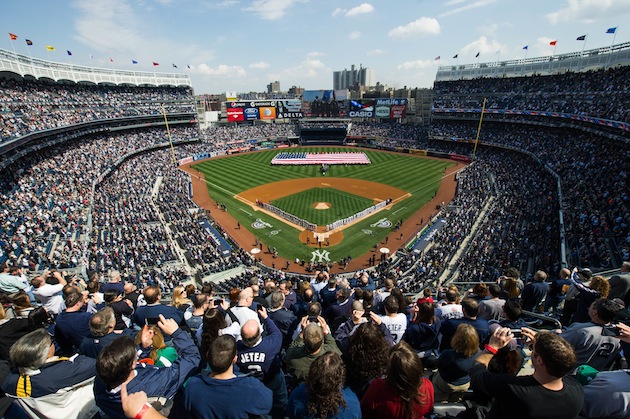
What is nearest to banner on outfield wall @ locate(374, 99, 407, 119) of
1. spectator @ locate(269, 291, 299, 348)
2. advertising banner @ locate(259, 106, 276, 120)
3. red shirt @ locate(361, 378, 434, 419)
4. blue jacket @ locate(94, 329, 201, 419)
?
advertising banner @ locate(259, 106, 276, 120)

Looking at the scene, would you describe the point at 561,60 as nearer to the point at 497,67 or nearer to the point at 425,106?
the point at 497,67

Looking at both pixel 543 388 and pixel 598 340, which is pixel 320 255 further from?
pixel 543 388

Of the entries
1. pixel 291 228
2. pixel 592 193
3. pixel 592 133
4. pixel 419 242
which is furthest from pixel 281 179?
pixel 592 133

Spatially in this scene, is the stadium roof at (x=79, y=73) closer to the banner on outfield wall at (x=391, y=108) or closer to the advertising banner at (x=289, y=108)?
Result: the advertising banner at (x=289, y=108)

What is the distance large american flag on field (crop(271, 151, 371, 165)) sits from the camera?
190 ft

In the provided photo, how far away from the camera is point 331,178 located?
49000 mm

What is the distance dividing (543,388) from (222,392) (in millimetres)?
3276

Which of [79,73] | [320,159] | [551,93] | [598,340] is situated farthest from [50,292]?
[551,93]

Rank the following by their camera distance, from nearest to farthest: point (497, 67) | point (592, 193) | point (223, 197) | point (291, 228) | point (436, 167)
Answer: point (592, 193) < point (291, 228) < point (223, 197) < point (436, 167) < point (497, 67)

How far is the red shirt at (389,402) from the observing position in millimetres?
3291

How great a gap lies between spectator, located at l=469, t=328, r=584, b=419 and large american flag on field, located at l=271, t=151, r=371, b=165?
180 ft

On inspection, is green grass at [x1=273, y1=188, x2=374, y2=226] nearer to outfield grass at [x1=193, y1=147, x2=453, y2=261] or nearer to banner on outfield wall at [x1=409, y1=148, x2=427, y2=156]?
outfield grass at [x1=193, y1=147, x2=453, y2=261]

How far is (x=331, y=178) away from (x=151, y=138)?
39.5 metres

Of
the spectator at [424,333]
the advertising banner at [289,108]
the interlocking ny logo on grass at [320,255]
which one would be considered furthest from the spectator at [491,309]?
the advertising banner at [289,108]
